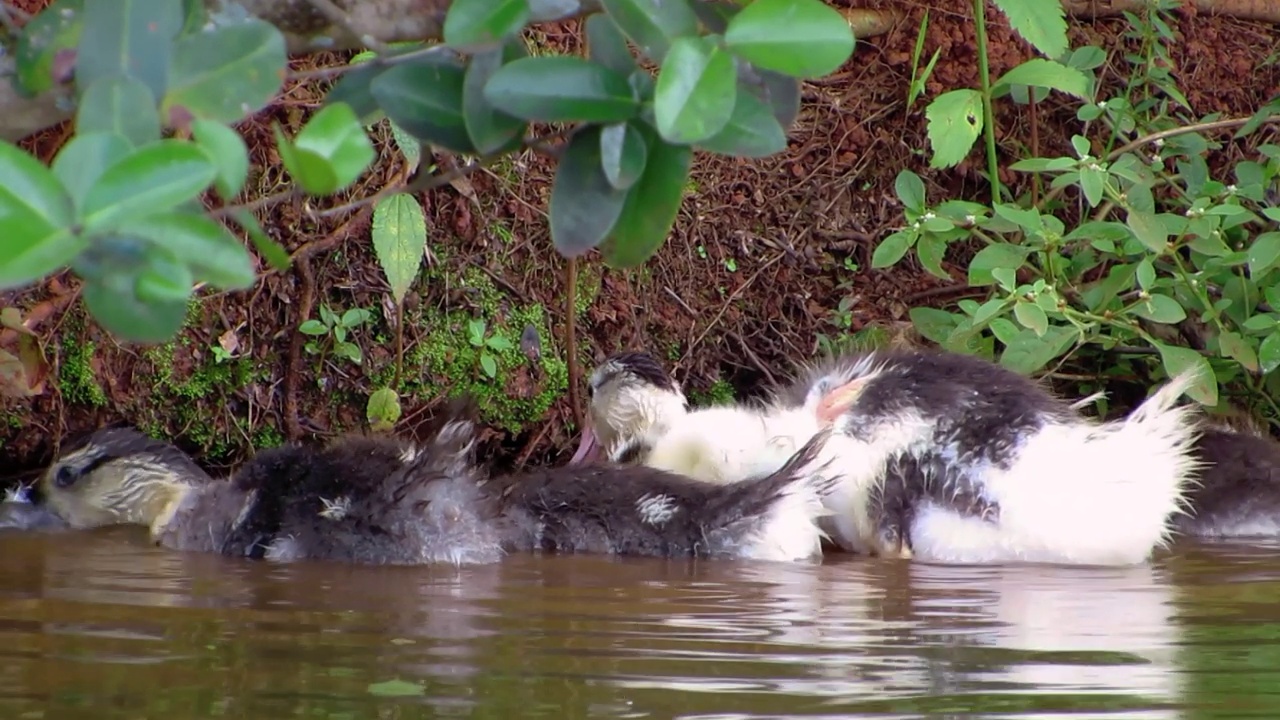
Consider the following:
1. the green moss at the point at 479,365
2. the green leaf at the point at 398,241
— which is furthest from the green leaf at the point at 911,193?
the green leaf at the point at 398,241

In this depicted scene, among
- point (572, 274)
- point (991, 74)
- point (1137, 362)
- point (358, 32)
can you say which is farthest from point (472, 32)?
point (991, 74)

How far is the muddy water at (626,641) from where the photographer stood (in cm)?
185

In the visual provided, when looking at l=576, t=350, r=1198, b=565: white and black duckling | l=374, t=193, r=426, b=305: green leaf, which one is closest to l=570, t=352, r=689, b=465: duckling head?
l=576, t=350, r=1198, b=565: white and black duckling

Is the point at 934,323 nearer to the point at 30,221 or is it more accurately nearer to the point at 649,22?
the point at 649,22

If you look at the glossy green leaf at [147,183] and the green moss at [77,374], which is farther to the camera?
the green moss at [77,374]

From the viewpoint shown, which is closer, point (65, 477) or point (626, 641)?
point (626, 641)

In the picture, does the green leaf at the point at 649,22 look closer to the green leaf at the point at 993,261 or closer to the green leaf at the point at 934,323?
the green leaf at the point at 993,261

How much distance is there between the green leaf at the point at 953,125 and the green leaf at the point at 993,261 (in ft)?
1.09

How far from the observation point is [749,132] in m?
1.52

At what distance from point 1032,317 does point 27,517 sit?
9.12 ft

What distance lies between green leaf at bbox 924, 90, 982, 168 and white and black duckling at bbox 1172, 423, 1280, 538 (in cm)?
123

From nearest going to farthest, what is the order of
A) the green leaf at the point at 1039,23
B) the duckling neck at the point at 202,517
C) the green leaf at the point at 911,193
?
the duckling neck at the point at 202,517, the green leaf at the point at 1039,23, the green leaf at the point at 911,193

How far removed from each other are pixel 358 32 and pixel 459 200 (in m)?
3.19

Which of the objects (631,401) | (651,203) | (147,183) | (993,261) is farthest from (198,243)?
(993,261)
